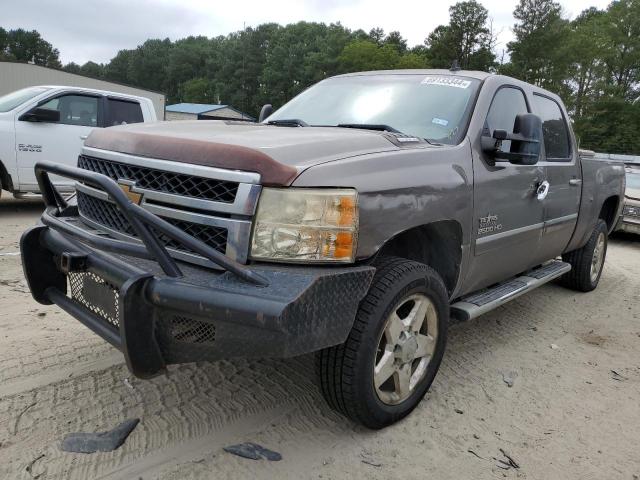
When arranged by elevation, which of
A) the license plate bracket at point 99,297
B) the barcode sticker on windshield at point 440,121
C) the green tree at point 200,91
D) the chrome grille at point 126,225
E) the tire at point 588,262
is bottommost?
the tire at point 588,262

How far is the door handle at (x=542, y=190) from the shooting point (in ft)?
12.2

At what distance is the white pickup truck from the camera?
7.29 m

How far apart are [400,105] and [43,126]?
606cm

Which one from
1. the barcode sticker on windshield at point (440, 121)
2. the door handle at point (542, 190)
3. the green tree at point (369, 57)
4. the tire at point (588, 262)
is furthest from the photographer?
the green tree at point (369, 57)

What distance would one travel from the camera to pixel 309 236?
2.12 m

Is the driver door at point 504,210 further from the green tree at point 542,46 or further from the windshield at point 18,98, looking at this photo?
the green tree at point 542,46

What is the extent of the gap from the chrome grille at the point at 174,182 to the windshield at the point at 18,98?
231 inches

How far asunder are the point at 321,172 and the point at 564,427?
1.90m

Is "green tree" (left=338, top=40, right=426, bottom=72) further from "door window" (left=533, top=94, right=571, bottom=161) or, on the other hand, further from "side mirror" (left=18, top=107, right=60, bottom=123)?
"door window" (left=533, top=94, right=571, bottom=161)

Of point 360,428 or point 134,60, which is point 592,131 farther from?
point 134,60

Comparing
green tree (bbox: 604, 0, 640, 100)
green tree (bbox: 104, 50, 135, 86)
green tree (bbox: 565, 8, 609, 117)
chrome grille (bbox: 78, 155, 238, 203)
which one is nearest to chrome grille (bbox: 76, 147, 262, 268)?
chrome grille (bbox: 78, 155, 238, 203)

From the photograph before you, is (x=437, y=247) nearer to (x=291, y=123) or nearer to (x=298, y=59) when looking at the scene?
(x=291, y=123)

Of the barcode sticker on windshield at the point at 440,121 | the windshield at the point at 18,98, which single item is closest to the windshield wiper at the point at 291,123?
the barcode sticker on windshield at the point at 440,121

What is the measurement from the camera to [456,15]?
5288 centimetres
